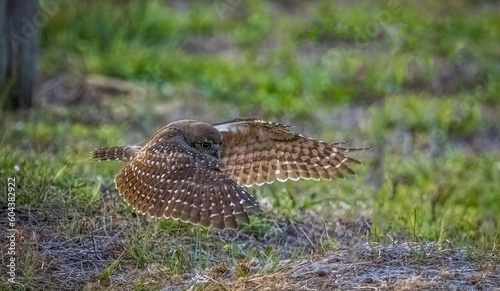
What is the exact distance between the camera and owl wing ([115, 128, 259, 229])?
534 centimetres

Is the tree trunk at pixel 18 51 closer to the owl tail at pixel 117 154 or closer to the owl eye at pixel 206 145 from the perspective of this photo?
the owl tail at pixel 117 154

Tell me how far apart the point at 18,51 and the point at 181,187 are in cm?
467

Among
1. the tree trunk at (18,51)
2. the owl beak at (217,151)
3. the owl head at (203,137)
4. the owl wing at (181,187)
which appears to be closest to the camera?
the owl wing at (181,187)

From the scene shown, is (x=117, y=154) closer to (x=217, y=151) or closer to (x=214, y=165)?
(x=217, y=151)

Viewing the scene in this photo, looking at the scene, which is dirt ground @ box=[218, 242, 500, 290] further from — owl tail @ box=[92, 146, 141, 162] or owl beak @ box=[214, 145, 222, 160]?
owl tail @ box=[92, 146, 141, 162]

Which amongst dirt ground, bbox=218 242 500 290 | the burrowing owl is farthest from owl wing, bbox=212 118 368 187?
dirt ground, bbox=218 242 500 290

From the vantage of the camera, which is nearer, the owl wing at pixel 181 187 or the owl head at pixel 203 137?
the owl wing at pixel 181 187

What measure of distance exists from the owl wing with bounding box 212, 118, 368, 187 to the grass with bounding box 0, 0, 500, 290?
359 millimetres

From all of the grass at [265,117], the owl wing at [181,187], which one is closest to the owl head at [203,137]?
the owl wing at [181,187]

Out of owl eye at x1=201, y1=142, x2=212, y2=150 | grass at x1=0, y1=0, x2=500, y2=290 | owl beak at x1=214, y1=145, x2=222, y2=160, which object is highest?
owl eye at x1=201, y1=142, x2=212, y2=150

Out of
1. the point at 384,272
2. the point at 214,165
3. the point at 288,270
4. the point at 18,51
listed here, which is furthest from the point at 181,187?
the point at 18,51

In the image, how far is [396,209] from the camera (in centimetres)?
723

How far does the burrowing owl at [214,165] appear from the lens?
541 cm

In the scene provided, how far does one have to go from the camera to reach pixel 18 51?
9594 millimetres
